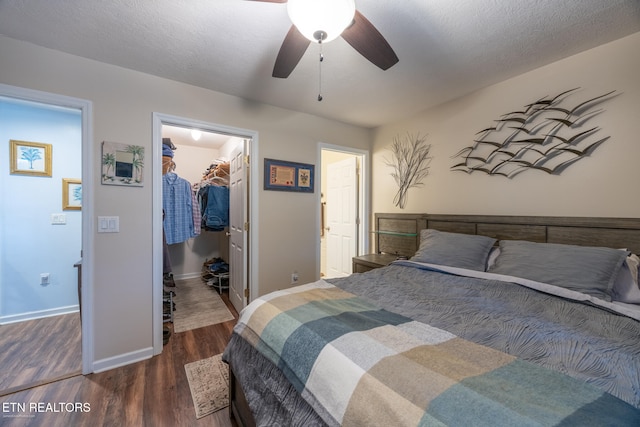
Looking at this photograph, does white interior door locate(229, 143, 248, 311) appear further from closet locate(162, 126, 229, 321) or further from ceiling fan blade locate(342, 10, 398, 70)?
ceiling fan blade locate(342, 10, 398, 70)

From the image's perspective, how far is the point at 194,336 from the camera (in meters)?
2.47

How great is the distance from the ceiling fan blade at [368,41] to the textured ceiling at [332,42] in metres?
0.26

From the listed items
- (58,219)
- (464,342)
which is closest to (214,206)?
(58,219)

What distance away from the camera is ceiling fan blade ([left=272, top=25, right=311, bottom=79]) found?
1322mm

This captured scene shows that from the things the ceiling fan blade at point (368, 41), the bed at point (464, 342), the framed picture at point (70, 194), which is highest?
the ceiling fan blade at point (368, 41)

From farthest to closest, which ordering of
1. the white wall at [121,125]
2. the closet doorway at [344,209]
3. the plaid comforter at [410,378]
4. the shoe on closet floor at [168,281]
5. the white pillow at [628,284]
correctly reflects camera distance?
the closet doorway at [344,209] < the shoe on closet floor at [168,281] < the white wall at [121,125] < the white pillow at [628,284] < the plaid comforter at [410,378]

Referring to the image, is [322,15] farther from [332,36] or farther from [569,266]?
[569,266]

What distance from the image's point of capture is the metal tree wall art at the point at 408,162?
2947mm

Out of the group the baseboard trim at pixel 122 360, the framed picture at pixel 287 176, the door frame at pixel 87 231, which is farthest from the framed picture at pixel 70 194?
the framed picture at pixel 287 176

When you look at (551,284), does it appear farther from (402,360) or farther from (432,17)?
(432,17)

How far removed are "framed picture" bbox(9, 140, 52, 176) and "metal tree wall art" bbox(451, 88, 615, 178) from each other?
4.50 metres

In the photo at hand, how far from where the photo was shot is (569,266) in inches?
59.5

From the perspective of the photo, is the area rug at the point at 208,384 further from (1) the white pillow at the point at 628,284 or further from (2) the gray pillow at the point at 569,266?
(1) the white pillow at the point at 628,284

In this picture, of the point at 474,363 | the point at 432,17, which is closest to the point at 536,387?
the point at 474,363
